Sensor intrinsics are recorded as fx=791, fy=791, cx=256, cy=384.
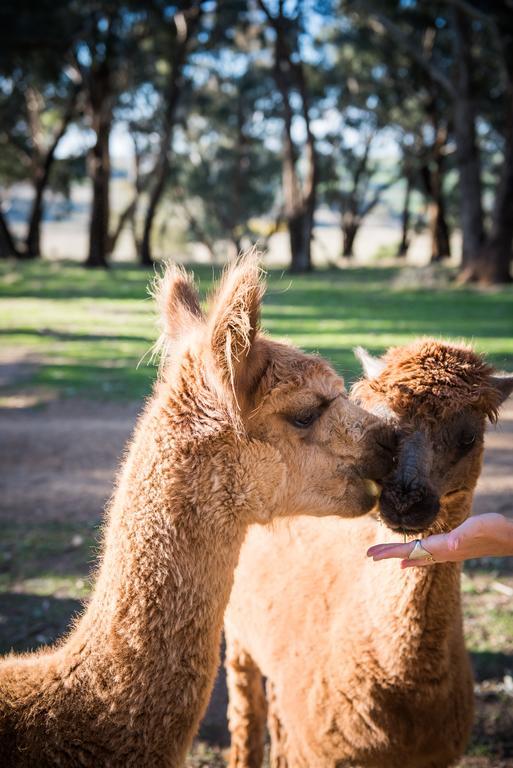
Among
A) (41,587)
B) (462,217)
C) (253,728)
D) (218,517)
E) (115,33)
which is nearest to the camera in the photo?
(218,517)

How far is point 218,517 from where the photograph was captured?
9.40 ft

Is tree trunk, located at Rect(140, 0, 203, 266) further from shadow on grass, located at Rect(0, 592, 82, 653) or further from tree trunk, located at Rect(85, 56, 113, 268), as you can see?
shadow on grass, located at Rect(0, 592, 82, 653)

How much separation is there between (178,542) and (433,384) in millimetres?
1589

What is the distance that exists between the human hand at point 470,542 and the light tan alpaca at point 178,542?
0.41 metres

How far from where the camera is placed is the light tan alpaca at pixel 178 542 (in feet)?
9.01

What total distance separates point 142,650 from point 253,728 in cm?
214

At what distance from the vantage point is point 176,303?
3.39 metres

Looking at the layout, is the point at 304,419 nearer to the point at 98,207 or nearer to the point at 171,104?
the point at 98,207

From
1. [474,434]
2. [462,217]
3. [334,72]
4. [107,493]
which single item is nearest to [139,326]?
[107,493]

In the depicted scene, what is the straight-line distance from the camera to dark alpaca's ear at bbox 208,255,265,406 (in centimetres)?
277

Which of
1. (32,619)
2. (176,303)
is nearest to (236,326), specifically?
(176,303)

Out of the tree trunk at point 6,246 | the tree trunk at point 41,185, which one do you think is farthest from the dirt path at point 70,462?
the tree trunk at point 41,185

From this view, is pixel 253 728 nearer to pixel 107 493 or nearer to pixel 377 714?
pixel 377 714

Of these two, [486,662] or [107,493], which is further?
[107,493]
